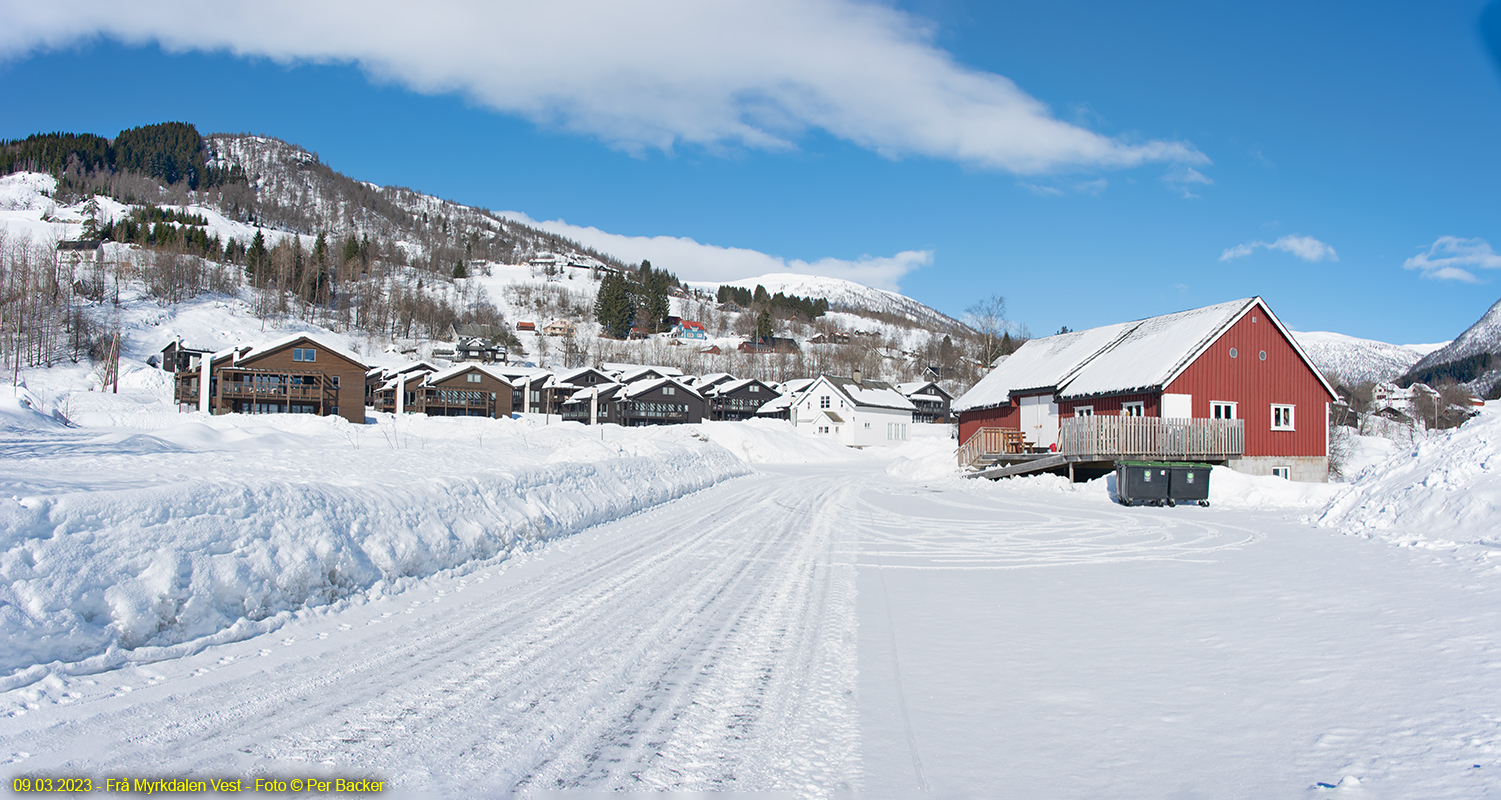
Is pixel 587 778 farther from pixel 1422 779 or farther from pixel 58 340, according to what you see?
pixel 58 340

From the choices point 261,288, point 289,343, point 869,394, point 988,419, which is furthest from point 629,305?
point 988,419

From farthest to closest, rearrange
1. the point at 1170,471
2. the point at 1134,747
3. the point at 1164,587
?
the point at 1170,471, the point at 1164,587, the point at 1134,747

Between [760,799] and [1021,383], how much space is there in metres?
33.2

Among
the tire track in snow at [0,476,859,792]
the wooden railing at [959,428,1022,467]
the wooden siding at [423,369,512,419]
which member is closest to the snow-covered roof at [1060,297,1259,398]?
the wooden railing at [959,428,1022,467]

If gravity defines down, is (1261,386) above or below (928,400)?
below

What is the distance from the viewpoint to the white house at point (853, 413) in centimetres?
6944

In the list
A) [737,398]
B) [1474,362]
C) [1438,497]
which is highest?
[1474,362]

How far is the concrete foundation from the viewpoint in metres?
27.1

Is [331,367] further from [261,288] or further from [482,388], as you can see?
[261,288]

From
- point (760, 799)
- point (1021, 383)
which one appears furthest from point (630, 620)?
point (1021, 383)

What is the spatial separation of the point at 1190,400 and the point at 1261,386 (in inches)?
154

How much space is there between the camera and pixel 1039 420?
104ft

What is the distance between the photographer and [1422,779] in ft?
11.3

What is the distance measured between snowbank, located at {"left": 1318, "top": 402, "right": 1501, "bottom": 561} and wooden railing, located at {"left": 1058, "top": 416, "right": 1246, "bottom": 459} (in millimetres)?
8623
